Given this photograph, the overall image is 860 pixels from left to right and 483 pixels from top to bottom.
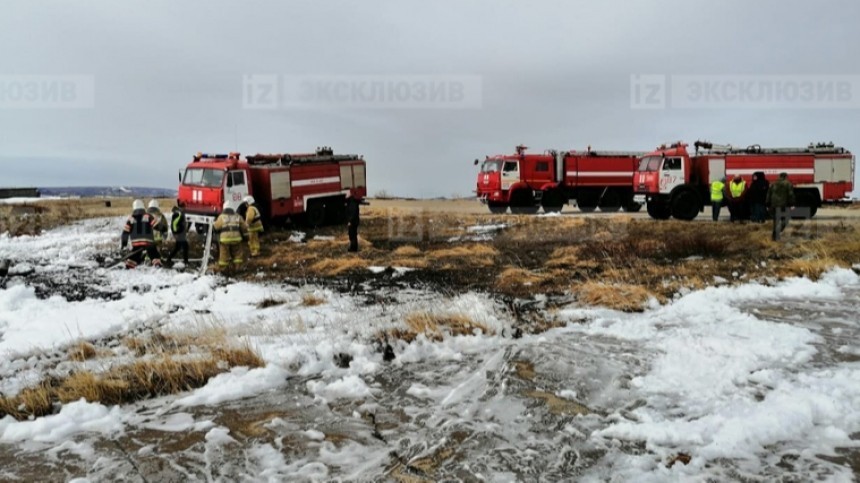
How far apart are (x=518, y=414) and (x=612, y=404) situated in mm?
823

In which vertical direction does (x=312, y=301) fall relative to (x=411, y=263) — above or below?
below

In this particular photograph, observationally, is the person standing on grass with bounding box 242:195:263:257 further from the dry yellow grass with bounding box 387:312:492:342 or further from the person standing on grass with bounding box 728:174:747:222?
the person standing on grass with bounding box 728:174:747:222

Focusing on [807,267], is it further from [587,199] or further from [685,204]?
[587,199]

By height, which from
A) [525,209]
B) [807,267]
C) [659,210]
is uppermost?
[525,209]

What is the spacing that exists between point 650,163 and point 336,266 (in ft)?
43.2

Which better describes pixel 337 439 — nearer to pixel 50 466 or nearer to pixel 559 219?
pixel 50 466

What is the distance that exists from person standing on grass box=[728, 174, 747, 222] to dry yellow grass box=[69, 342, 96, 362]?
17807 millimetres

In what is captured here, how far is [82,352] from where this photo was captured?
243 inches

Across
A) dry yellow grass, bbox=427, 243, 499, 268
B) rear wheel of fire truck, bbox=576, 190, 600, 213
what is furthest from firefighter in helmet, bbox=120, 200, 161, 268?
rear wheel of fire truck, bbox=576, 190, 600, 213

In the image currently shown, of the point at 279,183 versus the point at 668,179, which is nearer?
the point at 279,183

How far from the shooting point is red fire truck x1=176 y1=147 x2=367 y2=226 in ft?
56.9

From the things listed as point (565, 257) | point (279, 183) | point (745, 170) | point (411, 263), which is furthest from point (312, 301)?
point (745, 170)

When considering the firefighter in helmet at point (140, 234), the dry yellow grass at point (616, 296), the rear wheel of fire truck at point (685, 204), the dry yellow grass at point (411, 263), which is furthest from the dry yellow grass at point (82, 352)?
the rear wheel of fire truck at point (685, 204)

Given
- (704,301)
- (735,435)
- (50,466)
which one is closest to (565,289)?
(704,301)
